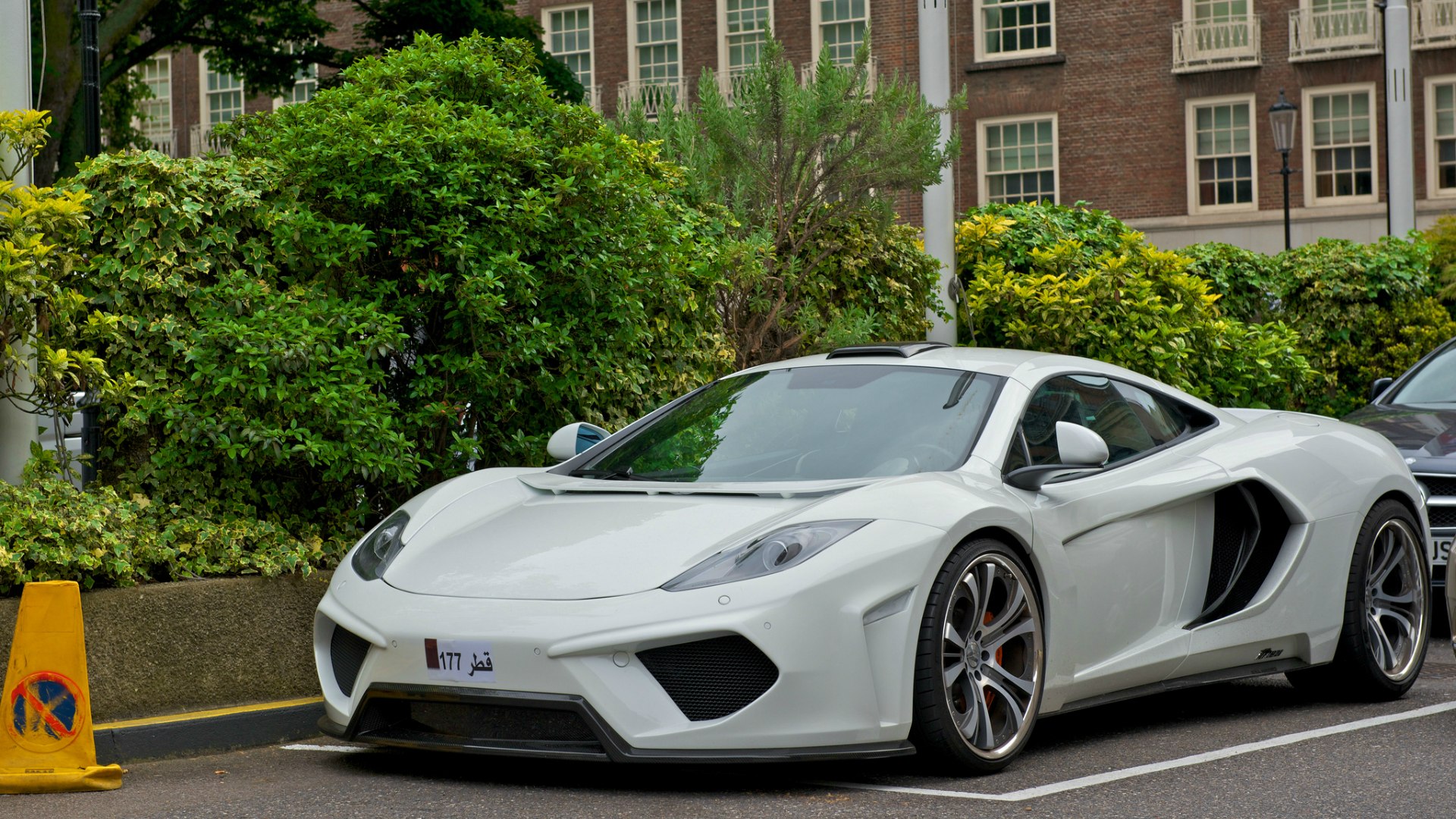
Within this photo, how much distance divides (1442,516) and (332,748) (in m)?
5.63

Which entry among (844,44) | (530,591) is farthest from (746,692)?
(844,44)

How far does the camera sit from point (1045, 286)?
12734mm

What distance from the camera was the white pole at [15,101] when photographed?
21.4 ft

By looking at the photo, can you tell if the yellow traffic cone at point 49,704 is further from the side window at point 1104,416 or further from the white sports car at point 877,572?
the side window at point 1104,416

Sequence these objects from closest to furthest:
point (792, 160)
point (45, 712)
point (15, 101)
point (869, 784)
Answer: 1. point (869, 784)
2. point (45, 712)
3. point (15, 101)
4. point (792, 160)

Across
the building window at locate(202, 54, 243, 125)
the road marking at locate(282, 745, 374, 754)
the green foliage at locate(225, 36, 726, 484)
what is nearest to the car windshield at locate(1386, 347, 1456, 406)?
the green foliage at locate(225, 36, 726, 484)

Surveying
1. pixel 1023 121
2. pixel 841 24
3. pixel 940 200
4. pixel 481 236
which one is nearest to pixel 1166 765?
pixel 481 236

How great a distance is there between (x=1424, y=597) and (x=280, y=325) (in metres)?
4.79

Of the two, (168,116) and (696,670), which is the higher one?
(168,116)

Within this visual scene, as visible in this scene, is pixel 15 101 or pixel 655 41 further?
pixel 655 41

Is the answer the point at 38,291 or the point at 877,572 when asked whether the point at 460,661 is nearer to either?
the point at 877,572

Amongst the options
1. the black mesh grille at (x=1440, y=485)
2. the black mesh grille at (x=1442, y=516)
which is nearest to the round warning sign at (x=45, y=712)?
the black mesh grille at (x=1442, y=516)

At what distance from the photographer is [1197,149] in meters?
34.6

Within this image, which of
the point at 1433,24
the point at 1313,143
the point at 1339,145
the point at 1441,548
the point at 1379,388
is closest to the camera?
the point at 1441,548
